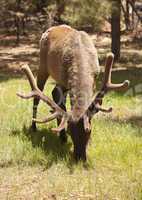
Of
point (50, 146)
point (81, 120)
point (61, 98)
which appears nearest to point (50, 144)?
point (50, 146)

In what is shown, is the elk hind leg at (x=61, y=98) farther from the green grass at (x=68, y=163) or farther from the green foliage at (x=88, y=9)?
the green foliage at (x=88, y=9)

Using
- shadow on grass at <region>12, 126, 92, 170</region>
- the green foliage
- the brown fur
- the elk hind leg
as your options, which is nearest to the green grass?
shadow on grass at <region>12, 126, 92, 170</region>

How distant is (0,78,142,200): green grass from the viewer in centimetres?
539

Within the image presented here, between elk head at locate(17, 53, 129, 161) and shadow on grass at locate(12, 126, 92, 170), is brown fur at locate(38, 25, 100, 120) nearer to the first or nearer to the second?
elk head at locate(17, 53, 129, 161)

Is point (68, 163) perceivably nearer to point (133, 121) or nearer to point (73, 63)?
point (73, 63)

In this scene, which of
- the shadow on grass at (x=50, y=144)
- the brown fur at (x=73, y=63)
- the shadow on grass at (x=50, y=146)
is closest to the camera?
the brown fur at (x=73, y=63)

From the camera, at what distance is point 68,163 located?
6.05 meters

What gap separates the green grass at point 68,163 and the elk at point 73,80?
27cm

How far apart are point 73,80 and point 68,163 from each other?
1.04 meters

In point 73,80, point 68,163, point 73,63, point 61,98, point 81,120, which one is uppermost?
point 73,63

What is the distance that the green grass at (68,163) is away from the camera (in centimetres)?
539

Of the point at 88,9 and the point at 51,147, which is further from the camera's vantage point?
the point at 88,9

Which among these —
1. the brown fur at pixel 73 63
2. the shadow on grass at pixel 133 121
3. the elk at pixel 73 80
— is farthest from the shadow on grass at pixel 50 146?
the shadow on grass at pixel 133 121

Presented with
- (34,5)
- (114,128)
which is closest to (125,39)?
(34,5)
